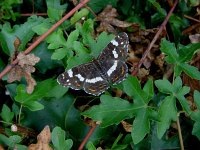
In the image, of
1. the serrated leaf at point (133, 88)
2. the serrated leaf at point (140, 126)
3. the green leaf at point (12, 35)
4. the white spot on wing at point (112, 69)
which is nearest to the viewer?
the serrated leaf at point (140, 126)

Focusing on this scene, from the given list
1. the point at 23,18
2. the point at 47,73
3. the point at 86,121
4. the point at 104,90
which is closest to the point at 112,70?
the point at 104,90

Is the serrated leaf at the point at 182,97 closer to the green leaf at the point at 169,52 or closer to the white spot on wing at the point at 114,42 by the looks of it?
the green leaf at the point at 169,52

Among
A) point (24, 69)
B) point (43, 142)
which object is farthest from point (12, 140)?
point (24, 69)

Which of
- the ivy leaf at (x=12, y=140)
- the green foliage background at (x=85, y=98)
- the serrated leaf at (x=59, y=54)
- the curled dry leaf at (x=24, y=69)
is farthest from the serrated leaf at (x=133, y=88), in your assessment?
the ivy leaf at (x=12, y=140)

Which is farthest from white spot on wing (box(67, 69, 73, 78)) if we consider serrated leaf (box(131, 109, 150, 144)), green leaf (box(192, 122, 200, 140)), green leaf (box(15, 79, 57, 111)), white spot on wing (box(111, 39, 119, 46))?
green leaf (box(192, 122, 200, 140))

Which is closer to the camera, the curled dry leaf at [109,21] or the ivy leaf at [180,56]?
the ivy leaf at [180,56]

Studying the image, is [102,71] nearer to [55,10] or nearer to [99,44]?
[99,44]

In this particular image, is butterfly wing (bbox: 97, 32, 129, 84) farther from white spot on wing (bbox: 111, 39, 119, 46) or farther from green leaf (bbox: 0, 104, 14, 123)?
green leaf (bbox: 0, 104, 14, 123)
